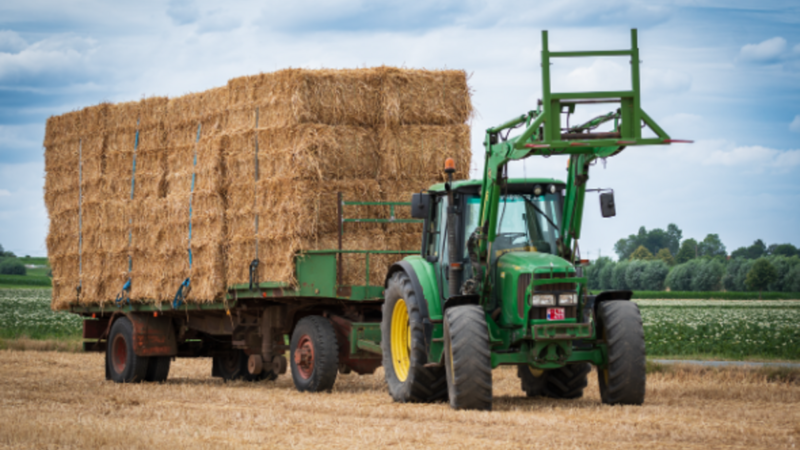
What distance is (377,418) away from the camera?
32.5ft

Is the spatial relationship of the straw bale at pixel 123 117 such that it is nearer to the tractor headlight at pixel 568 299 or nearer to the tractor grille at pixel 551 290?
the tractor grille at pixel 551 290

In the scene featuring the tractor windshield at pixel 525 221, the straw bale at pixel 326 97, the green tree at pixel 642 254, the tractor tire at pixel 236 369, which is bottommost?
the tractor tire at pixel 236 369

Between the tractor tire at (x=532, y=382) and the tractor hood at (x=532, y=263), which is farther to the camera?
the tractor tire at (x=532, y=382)

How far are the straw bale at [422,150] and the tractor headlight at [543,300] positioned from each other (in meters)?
3.99

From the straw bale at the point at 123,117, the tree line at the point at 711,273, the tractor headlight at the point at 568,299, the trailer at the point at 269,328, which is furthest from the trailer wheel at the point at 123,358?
the tree line at the point at 711,273

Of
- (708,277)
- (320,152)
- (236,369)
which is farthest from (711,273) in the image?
(320,152)

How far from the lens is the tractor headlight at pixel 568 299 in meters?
10.4

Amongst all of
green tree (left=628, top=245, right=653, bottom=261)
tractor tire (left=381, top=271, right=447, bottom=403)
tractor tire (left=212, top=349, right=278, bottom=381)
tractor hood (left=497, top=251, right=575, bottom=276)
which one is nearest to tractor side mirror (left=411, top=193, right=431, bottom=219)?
tractor tire (left=381, top=271, right=447, bottom=403)

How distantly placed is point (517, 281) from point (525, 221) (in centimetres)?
101

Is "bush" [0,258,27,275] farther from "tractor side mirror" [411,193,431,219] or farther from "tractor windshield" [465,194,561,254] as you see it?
"tractor windshield" [465,194,561,254]

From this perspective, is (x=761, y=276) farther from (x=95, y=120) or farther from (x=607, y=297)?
(x=607, y=297)

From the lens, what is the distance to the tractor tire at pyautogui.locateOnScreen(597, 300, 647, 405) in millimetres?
10539

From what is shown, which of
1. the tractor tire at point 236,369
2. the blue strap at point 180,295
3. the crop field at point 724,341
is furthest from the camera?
the crop field at point 724,341

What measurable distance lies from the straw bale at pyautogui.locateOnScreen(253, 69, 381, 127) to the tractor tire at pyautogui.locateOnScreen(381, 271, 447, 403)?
2.72m
